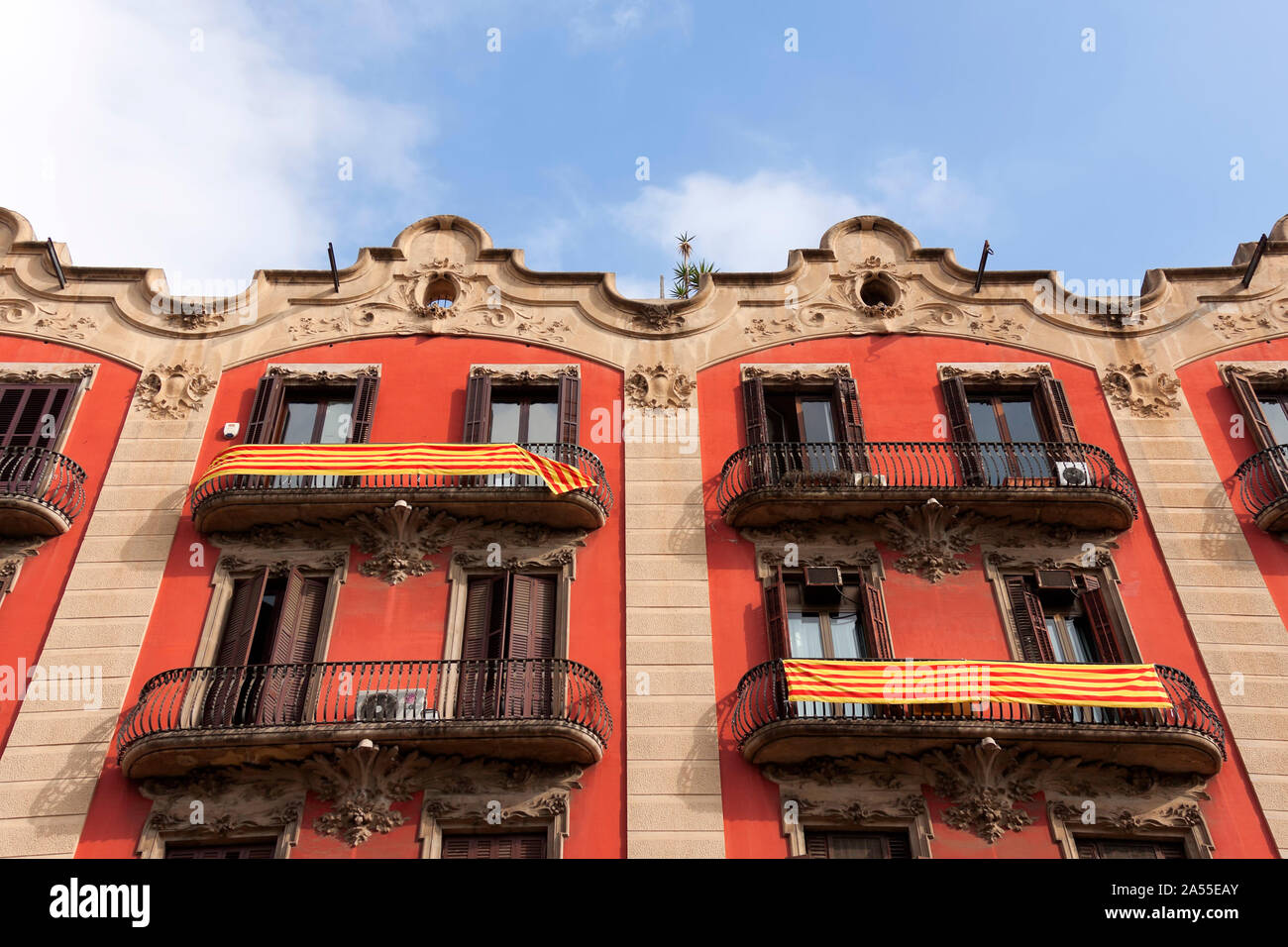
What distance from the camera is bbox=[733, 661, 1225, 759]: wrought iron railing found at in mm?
14586

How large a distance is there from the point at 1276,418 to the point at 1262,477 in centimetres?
204

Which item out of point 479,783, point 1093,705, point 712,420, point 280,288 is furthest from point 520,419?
point 1093,705

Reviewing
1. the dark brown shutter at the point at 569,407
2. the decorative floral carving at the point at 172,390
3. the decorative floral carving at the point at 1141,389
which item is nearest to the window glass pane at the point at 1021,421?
the decorative floral carving at the point at 1141,389

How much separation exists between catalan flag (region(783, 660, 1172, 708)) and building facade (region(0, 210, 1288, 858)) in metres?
0.06

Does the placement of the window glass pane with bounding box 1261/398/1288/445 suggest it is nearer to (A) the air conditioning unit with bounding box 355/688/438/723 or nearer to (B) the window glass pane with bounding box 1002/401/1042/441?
(B) the window glass pane with bounding box 1002/401/1042/441

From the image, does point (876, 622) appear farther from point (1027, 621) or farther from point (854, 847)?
point (854, 847)

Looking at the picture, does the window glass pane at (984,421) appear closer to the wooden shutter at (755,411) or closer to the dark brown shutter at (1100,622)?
the dark brown shutter at (1100,622)

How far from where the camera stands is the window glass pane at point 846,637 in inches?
644

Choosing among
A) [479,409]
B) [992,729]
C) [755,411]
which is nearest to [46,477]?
[479,409]

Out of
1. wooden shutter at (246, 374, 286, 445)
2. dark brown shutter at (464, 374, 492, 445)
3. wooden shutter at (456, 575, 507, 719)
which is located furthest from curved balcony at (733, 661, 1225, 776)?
wooden shutter at (246, 374, 286, 445)

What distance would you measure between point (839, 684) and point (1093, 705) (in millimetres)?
2998

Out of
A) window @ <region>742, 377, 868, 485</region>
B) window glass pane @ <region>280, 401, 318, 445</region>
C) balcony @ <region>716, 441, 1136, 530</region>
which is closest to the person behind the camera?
balcony @ <region>716, 441, 1136, 530</region>

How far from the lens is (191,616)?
53.7 ft

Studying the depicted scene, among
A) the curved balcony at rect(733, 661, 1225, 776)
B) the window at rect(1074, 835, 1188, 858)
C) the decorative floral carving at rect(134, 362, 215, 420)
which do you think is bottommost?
the window at rect(1074, 835, 1188, 858)
